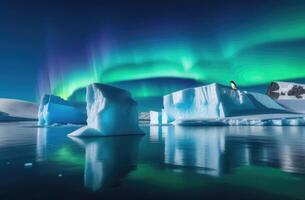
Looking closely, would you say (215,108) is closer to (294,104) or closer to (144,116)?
(294,104)

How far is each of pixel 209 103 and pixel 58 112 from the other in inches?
1171

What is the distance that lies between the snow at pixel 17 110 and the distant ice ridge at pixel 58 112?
68330mm

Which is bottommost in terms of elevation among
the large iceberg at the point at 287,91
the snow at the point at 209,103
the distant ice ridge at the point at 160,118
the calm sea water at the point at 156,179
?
the calm sea water at the point at 156,179

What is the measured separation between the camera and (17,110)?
116 m

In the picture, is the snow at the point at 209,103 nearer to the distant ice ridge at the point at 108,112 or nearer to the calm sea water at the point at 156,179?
the distant ice ridge at the point at 108,112

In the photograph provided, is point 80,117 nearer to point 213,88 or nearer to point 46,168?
point 213,88

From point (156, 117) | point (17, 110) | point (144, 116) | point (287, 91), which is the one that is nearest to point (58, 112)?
point (156, 117)

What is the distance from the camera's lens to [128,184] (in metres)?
5.14

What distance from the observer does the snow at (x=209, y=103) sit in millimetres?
48500

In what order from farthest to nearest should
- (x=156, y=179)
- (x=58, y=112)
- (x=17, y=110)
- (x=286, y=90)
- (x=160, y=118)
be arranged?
(x=17, y=110)
(x=286, y=90)
(x=160, y=118)
(x=58, y=112)
(x=156, y=179)

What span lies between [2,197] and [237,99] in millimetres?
53131

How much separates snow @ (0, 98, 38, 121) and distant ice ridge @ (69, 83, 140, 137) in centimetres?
9992

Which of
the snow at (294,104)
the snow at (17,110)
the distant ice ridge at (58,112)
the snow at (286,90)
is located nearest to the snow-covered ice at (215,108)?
the snow at (294,104)

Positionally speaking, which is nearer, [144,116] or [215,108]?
[215,108]
